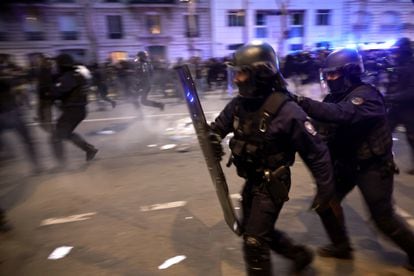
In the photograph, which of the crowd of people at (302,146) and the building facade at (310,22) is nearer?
the crowd of people at (302,146)

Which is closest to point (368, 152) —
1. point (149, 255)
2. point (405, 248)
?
point (405, 248)

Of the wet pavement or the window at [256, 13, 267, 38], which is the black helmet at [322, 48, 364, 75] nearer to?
the wet pavement

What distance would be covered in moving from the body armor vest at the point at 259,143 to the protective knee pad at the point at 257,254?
1.24ft

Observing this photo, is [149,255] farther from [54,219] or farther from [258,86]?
[258,86]

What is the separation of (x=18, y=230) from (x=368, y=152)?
3136 millimetres

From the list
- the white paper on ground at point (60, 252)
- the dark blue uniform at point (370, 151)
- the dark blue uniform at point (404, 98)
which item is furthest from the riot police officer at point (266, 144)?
the dark blue uniform at point (404, 98)

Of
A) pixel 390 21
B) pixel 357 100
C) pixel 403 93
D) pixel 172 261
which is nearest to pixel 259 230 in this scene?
pixel 357 100

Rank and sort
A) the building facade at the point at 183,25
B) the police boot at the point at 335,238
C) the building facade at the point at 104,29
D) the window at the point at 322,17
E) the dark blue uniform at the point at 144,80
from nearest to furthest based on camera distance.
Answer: the police boot at the point at 335,238 → the dark blue uniform at the point at 144,80 → the building facade at the point at 104,29 → the building facade at the point at 183,25 → the window at the point at 322,17

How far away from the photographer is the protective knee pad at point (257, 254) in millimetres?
2275

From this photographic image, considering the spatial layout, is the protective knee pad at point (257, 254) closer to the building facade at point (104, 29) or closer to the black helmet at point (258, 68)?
the black helmet at point (258, 68)

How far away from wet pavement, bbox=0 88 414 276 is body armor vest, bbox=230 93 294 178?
105cm

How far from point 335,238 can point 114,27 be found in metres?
27.3

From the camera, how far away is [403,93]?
193 inches

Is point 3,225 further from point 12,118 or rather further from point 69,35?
point 69,35
